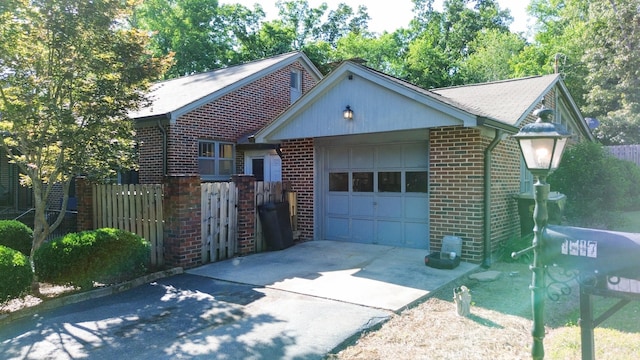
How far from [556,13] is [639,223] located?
108ft

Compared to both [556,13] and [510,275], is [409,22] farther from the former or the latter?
[510,275]

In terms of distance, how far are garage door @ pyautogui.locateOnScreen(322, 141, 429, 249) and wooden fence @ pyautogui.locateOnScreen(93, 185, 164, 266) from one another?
4.00m

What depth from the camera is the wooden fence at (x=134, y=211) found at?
778 centimetres

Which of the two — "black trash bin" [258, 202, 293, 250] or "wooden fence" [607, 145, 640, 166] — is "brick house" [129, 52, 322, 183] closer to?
"black trash bin" [258, 202, 293, 250]

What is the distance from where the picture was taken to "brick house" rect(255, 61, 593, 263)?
7746 millimetres

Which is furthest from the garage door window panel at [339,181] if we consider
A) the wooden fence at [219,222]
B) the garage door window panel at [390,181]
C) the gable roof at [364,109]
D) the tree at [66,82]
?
the tree at [66,82]

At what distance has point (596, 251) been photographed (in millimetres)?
3021

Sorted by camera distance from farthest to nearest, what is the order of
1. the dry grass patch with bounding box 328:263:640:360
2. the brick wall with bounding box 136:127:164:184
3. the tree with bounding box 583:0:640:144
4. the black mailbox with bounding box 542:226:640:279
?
the tree with bounding box 583:0:640:144 → the brick wall with bounding box 136:127:164:184 → the dry grass patch with bounding box 328:263:640:360 → the black mailbox with bounding box 542:226:640:279

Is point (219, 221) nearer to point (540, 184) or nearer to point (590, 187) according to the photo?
point (540, 184)

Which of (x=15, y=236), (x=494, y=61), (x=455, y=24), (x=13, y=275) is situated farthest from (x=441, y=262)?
(x=455, y=24)

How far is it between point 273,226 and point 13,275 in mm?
4811

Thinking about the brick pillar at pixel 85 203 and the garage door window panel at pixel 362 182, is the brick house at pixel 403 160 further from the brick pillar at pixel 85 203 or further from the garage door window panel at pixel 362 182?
the brick pillar at pixel 85 203

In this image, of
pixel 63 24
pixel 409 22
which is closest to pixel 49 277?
pixel 63 24

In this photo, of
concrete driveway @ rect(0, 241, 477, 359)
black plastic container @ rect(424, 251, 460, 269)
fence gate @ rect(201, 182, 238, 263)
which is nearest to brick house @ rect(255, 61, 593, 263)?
black plastic container @ rect(424, 251, 460, 269)
